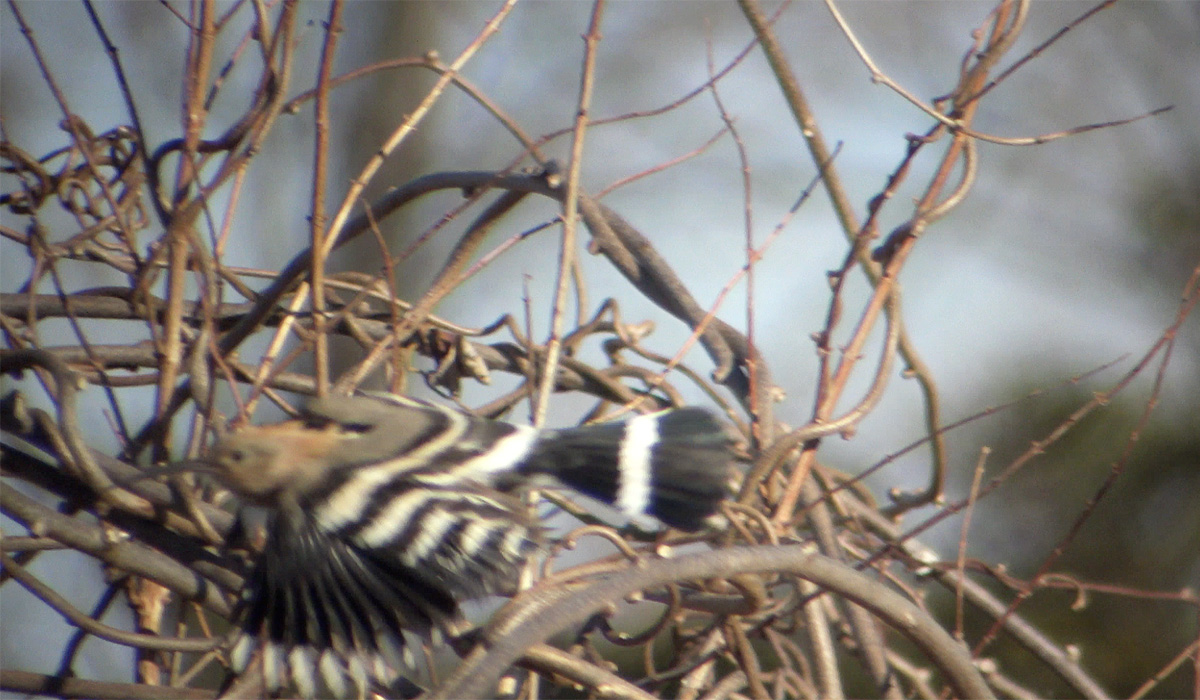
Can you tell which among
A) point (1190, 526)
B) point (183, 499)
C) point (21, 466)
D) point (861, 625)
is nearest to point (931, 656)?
point (861, 625)

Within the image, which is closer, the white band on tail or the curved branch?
the curved branch

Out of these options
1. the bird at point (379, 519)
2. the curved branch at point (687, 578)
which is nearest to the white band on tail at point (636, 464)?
the bird at point (379, 519)

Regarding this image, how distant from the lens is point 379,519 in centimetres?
104

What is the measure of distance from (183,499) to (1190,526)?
3448 mm

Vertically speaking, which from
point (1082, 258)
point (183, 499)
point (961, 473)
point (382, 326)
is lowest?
point (183, 499)

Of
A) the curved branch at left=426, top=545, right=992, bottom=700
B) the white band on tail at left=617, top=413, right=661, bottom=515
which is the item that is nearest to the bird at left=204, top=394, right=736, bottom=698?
the white band on tail at left=617, top=413, right=661, bottom=515

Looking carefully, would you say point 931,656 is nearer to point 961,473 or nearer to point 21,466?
point 21,466

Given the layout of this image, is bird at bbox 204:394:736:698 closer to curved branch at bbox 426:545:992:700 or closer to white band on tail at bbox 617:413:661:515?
white band on tail at bbox 617:413:661:515

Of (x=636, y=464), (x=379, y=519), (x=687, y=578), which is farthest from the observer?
(x=636, y=464)

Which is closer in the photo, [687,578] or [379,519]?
[687,578]

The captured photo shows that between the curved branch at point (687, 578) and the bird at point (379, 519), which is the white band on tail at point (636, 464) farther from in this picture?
the curved branch at point (687, 578)

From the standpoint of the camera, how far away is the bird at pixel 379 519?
41.1 inches

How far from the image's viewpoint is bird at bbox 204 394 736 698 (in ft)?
3.43

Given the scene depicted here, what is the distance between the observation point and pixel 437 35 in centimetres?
447
